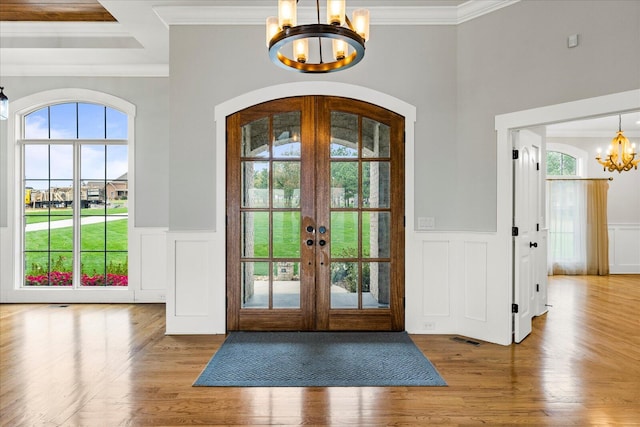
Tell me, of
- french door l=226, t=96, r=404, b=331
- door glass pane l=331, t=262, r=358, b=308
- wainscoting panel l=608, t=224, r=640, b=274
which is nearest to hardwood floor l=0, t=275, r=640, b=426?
french door l=226, t=96, r=404, b=331

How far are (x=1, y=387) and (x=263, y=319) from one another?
215 cm

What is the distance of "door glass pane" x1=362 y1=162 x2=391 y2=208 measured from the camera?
13.7ft

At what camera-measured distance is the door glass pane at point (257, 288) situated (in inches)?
164

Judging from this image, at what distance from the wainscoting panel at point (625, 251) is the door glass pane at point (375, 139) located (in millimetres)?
6663

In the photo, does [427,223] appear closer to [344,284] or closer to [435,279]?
[435,279]

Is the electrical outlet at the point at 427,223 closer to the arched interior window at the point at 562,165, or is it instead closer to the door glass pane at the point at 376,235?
the door glass pane at the point at 376,235

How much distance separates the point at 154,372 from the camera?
3.15 meters

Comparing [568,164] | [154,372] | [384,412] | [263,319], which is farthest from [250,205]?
[568,164]

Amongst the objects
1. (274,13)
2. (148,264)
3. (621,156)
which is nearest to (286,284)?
(148,264)

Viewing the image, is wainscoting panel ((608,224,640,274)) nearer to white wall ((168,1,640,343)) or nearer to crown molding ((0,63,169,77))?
white wall ((168,1,640,343))

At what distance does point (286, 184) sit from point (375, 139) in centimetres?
105

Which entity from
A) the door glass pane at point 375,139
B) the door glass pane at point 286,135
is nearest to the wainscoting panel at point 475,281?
the door glass pane at point 375,139

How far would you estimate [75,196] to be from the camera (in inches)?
217

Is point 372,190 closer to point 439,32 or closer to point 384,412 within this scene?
point 439,32
